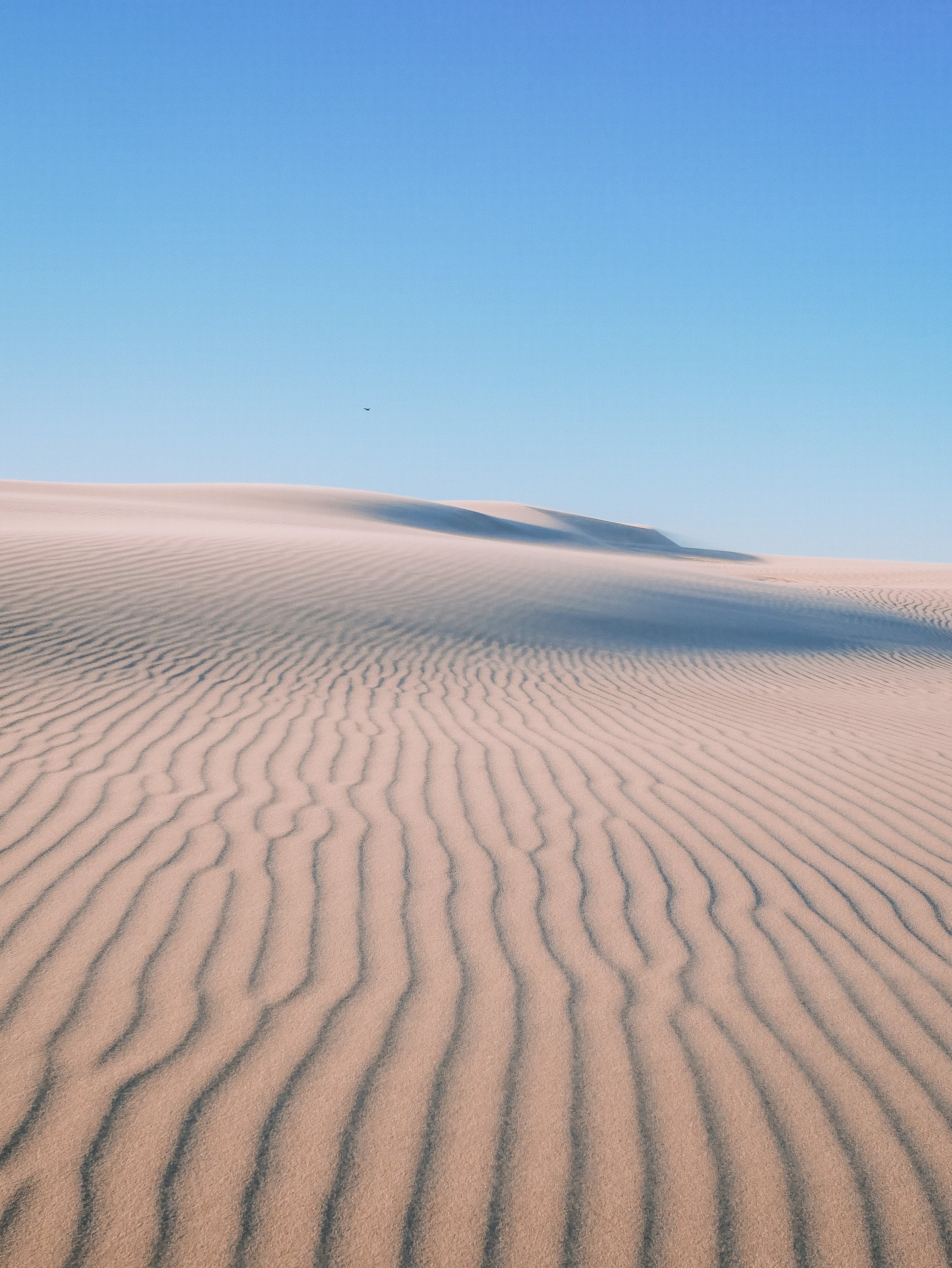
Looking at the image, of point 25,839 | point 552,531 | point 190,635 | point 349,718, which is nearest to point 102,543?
point 190,635

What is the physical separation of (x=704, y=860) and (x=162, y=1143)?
8.02ft

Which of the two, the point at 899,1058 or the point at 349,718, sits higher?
the point at 899,1058

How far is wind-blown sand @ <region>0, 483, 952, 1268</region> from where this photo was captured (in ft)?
5.69

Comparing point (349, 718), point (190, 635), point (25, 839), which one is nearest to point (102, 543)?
point (190, 635)

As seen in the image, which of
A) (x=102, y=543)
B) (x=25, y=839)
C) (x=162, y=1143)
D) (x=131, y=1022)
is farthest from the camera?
(x=102, y=543)

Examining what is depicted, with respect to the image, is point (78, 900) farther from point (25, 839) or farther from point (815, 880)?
point (815, 880)

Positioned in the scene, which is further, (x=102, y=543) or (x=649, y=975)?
(x=102, y=543)

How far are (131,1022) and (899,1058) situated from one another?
6.74 feet

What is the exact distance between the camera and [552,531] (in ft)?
139

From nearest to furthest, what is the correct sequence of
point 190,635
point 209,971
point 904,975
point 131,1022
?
1. point 131,1022
2. point 209,971
3. point 904,975
4. point 190,635

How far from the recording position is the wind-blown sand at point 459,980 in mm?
1734

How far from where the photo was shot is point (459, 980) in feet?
8.37

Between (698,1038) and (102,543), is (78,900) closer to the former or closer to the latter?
(698,1038)

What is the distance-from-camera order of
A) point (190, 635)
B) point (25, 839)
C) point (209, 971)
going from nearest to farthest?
1. point (209, 971)
2. point (25, 839)
3. point (190, 635)
